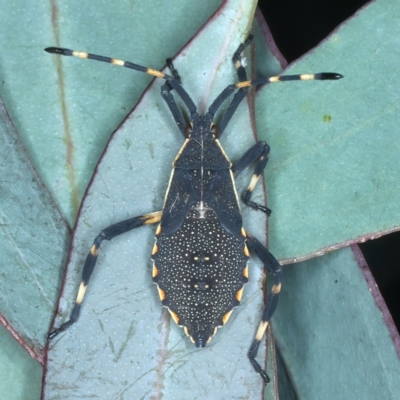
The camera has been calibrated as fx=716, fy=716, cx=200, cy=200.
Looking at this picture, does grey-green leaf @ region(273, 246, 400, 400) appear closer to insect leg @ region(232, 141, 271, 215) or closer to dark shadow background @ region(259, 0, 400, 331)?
insect leg @ region(232, 141, 271, 215)

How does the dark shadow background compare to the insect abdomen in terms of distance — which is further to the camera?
the dark shadow background

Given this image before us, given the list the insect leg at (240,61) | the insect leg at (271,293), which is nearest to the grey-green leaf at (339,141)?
the insect leg at (271,293)

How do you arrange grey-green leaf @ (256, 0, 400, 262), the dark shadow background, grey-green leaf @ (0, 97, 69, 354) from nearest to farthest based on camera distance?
grey-green leaf @ (0, 97, 69, 354) → grey-green leaf @ (256, 0, 400, 262) → the dark shadow background

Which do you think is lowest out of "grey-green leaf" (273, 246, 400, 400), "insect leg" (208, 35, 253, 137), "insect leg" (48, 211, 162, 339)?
"grey-green leaf" (273, 246, 400, 400)

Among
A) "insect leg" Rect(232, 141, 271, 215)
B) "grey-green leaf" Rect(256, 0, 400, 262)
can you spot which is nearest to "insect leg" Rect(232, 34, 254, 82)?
"grey-green leaf" Rect(256, 0, 400, 262)

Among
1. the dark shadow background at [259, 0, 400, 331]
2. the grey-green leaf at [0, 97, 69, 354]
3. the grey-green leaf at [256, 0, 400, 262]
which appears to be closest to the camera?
the grey-green leaf at [0, 97, 69, 354]

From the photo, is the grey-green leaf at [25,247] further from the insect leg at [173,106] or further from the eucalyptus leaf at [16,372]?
the insect leg at [173,106]

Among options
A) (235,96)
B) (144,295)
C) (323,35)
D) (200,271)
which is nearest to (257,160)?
(235,96)

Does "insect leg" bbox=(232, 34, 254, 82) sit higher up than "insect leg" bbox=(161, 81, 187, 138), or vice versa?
"insect leg" bbox=(232, 34, 254, 82)

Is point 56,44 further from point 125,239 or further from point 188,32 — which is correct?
point 125,239

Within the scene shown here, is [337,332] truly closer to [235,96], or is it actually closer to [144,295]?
[144,295]
